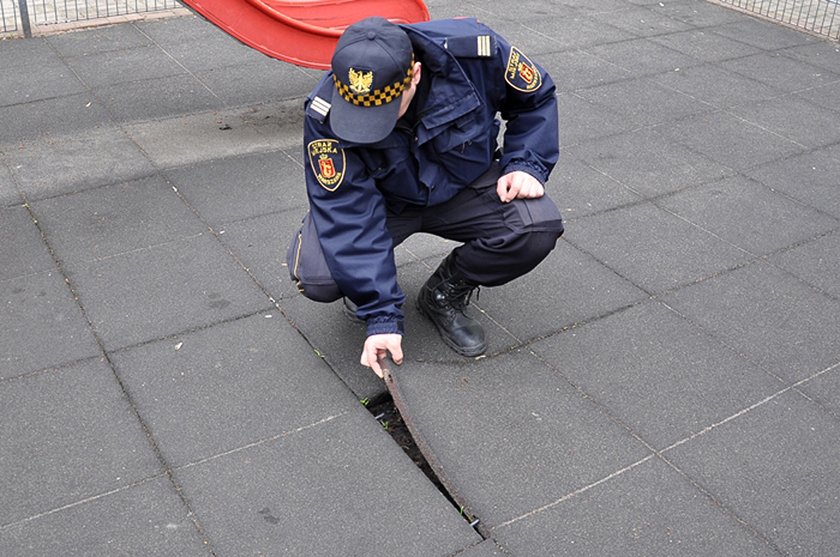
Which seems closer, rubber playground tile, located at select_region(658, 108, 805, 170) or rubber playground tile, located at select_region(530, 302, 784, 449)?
rubber playground tile, located at select_region(530, 302, 784, 449)

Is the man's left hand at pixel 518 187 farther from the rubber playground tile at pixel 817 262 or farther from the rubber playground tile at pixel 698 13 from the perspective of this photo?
the rubber playground tile at pixel 698 13

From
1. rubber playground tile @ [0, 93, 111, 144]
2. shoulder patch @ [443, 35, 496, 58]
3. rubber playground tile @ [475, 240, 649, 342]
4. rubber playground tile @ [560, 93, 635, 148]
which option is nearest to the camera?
shoulder patch @ [443, 35, 496, 58]

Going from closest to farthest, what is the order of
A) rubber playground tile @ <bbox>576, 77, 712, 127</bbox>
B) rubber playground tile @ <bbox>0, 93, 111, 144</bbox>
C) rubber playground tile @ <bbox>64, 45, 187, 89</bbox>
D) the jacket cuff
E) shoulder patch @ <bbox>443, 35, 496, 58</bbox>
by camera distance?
shoulder patch @ <bbox>443, 35, 496, 58</bbox> → the jacket cuff → rubber playground tile @ <bbox>0, 93, 111, 144</bbox> → rubber playground tile @ <bbox>576, 77, 712, 127</bbox> → rubber playground tile @ <bbox>64, 45, 187, 89</bbox>

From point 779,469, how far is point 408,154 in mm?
1633

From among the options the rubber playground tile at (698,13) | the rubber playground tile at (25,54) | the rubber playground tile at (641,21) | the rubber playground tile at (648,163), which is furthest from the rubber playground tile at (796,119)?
the rubber playground tile at (25,54)

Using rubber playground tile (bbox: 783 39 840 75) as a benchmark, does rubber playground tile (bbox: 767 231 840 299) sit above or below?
above

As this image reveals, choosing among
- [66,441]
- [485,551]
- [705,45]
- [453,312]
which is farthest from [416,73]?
[705,45]

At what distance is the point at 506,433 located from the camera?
330 cm

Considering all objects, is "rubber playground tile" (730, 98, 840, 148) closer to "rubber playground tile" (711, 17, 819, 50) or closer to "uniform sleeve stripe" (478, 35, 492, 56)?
"rubber playground tile" (711, 17, 819, 50)

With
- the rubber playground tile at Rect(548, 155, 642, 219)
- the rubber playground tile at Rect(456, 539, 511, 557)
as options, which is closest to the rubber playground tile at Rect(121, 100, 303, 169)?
the rubber playground tile at Rect(548, 155, 642, 219)

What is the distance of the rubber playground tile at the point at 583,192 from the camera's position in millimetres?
4938

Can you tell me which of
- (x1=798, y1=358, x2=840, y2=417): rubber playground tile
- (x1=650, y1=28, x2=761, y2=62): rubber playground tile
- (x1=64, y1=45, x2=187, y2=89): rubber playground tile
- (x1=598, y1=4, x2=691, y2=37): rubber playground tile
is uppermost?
(x1=798, y1=358, x2=840, y2=417): rubber playground tile

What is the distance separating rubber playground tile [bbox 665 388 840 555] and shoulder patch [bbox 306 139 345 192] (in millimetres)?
1443

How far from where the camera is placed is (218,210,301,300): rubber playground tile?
4141 mm
